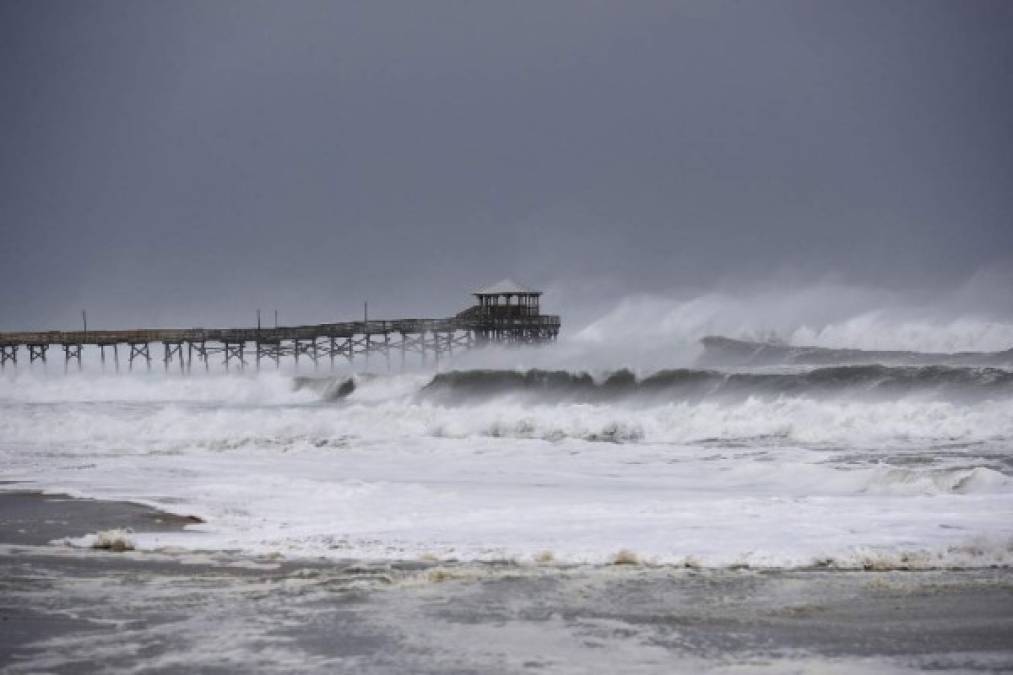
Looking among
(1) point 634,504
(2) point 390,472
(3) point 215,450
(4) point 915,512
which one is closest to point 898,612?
(4) point 915,512

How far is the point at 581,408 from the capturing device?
28.9 metres

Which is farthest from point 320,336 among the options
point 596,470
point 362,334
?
point 596,470

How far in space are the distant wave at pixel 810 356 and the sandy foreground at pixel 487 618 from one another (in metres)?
36.5

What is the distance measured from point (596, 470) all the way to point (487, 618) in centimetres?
1153

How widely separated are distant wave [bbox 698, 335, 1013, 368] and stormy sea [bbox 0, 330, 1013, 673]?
19.9 m

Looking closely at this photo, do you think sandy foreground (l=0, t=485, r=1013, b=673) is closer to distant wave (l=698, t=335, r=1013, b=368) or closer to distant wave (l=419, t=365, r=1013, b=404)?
distant wave (l=419, t=365, r=1013, b=404)

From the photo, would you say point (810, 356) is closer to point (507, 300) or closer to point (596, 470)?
point (507, 300)

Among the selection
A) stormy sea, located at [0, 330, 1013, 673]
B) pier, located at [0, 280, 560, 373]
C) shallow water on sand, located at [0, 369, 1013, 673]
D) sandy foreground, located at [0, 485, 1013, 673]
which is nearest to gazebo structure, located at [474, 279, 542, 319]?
pier, located at [0, 280, 560, 373]

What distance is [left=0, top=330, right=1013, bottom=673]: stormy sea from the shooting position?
749 centimetres

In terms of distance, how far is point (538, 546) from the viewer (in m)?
11.3

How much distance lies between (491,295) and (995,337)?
82.4ft

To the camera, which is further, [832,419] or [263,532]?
[832,419]

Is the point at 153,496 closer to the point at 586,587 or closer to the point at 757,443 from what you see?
the point at 586,587

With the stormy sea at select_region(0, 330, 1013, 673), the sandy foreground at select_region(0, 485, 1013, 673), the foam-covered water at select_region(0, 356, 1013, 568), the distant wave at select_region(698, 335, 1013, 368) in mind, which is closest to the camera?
the sandy foreground at select_region(0, 485, 1013, 673)
